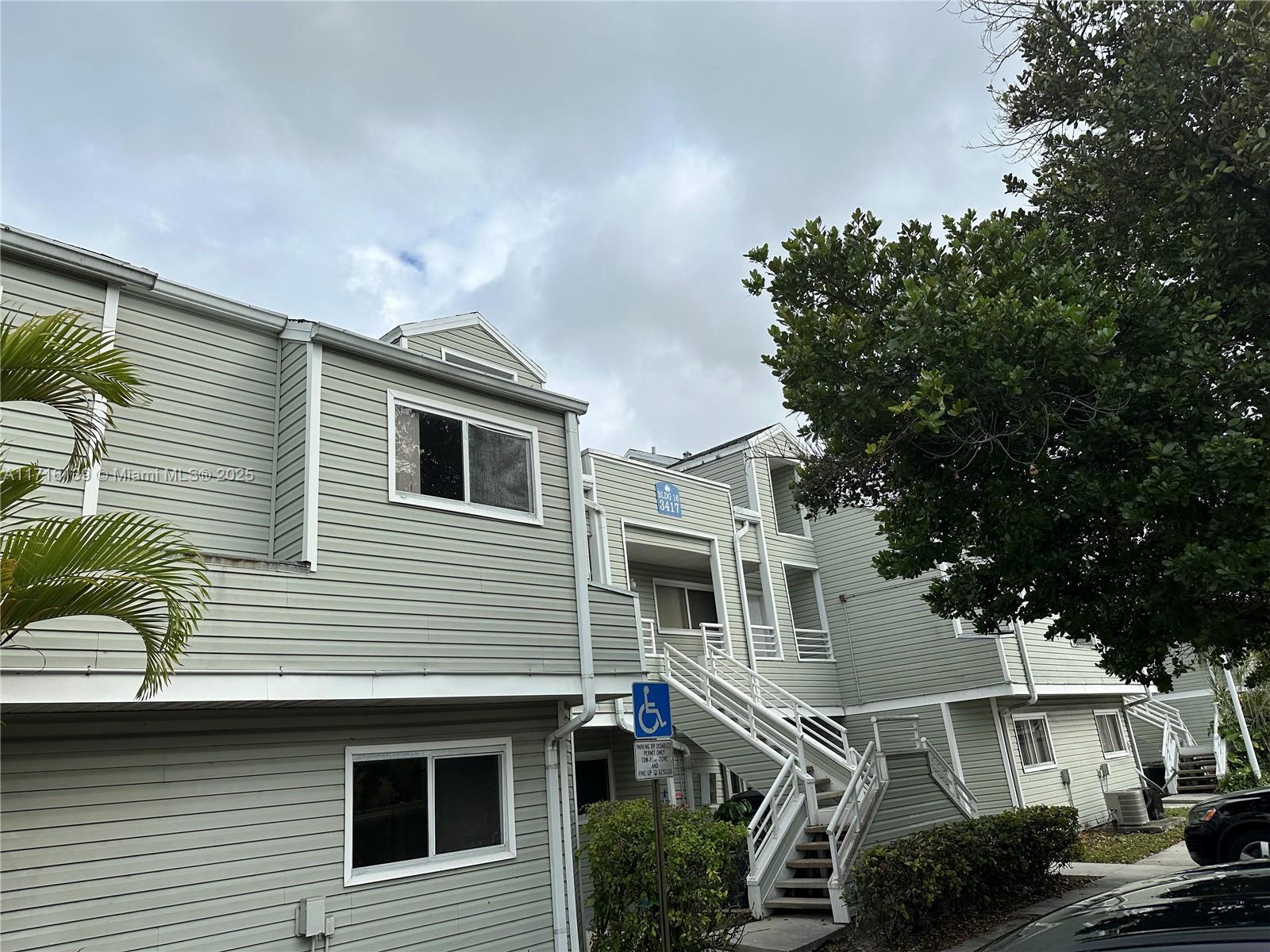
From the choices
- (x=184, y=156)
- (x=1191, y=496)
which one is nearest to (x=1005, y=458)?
(x=1191, y=496)

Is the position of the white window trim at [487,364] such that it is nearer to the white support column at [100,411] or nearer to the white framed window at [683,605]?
the white support column at [100,411]

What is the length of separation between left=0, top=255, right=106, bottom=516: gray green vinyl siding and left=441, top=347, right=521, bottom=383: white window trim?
518 cm

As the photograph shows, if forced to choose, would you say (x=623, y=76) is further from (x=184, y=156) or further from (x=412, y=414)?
(x=184, y=156)

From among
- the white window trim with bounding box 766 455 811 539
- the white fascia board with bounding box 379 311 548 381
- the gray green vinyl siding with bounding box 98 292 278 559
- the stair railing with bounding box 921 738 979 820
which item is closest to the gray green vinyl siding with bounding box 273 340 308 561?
the gray green vinyl siding with bounding box 98 292 278 559

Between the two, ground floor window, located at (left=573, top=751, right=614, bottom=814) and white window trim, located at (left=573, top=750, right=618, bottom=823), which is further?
white window trim, located at (left=573, top=750, right=618, bottom=823)

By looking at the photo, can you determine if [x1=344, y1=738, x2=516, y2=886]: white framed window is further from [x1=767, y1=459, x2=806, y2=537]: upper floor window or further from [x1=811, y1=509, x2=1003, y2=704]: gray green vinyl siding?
[x1=767, y1=459, x2=806, y2=537]: upper floor window

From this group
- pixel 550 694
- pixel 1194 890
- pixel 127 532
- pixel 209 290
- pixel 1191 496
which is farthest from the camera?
pixel 550 694

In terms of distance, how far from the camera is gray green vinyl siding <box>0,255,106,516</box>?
24.0 ft

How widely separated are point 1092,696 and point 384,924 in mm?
20907

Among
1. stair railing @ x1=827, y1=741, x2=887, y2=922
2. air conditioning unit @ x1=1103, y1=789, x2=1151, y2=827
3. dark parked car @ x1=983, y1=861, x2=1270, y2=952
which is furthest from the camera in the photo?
air conditioning unit @ x1=1103, y1=789, x2=1151, y2=827

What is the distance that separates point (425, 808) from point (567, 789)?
78.6 inches

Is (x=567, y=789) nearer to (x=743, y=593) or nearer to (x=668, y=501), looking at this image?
(x=668, y=501)

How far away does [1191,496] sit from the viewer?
286 inches

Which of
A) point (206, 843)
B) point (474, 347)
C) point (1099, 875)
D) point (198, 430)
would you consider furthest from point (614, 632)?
point (1099, 875)
